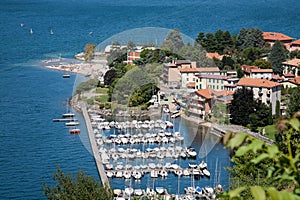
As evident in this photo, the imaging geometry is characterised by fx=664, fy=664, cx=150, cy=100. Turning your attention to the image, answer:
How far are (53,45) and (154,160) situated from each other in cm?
946


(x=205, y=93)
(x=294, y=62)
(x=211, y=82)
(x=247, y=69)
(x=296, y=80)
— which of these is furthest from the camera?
(x=294, y=62)

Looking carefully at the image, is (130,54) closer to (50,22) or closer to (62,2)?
(50,22)

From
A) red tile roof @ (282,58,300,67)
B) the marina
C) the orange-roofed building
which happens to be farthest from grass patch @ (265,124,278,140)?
the orange-roofed building

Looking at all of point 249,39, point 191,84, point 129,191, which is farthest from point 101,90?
point 129,191

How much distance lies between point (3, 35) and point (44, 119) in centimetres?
1010

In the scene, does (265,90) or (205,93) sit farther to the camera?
(265,90)

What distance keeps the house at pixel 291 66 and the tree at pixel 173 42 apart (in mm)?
2304

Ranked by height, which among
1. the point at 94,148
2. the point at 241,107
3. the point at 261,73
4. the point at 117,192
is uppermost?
the point at 261,73

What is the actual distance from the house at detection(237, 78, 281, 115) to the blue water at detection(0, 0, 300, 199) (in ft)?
7.57

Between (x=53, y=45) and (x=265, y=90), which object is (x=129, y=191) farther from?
(x=53, y=45)

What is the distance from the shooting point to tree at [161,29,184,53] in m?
8.45

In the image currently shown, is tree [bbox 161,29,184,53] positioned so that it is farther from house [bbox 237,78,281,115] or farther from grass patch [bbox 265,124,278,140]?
grass patch [bbox 265,124,278,140]

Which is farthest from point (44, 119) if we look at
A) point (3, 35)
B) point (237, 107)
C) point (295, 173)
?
point (3, 35)

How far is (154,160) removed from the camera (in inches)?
268
